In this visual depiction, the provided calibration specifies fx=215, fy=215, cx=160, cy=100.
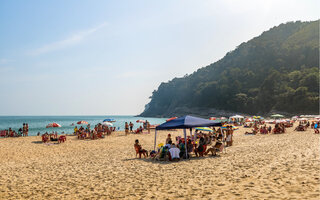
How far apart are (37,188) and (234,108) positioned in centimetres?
9262

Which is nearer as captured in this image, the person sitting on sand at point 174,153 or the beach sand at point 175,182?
the beach sand at point 175,182

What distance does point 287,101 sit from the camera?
6881 cm

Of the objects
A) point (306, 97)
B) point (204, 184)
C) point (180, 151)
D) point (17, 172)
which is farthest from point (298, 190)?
point (306, 97)

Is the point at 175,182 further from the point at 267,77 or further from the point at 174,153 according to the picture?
the point at 267,77

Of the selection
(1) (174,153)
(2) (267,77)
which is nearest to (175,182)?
(1) (174,153)

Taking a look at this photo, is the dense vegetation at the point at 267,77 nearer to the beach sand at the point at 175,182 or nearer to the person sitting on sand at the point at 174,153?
the person sitting on sand at the point at 174,153

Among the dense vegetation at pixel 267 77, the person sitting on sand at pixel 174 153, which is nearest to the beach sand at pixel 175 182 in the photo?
the person sitting on sand at pixel 174 153

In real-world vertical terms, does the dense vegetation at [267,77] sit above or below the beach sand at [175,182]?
above

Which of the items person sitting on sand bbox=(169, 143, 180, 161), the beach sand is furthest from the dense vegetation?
the beach sand

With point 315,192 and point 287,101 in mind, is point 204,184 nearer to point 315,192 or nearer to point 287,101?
point 315,192

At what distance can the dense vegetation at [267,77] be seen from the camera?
68.1 metres

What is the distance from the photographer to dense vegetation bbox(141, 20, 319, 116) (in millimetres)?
68125

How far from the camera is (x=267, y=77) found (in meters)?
83.2

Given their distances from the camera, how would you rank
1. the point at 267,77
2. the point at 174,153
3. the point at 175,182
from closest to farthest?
the point at 175,182, the point at 174,153, the point at 267,77
